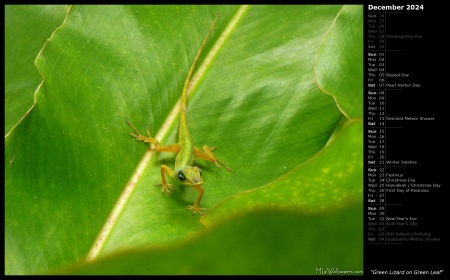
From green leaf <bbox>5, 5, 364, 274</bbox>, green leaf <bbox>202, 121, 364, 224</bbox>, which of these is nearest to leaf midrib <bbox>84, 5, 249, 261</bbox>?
green leaf <bbox>5, 5, 364, 274</bbox>

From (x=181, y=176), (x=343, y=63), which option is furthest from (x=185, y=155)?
(x=343, y=63)

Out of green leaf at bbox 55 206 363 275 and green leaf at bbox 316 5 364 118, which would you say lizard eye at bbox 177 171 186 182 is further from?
green leaf at bbox 55 206 363 275

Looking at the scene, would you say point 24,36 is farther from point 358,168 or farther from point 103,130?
point 358,168

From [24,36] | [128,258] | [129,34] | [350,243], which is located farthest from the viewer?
[24,36]

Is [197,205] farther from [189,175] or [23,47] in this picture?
[23,47]

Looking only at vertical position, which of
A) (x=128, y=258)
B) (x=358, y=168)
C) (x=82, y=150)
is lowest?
(x=82, y=150)

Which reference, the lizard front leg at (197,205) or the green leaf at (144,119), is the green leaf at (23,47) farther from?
the lizard front leg at (197,205)
